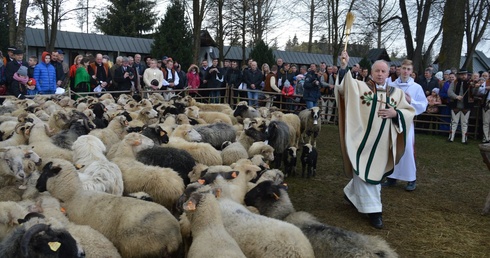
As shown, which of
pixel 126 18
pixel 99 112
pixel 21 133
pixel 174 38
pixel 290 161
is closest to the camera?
pixel 21 133

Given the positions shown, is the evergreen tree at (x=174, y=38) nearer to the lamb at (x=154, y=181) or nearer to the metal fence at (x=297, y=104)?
the metal fence at (x=297, y=104)

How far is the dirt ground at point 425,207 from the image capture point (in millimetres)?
5285

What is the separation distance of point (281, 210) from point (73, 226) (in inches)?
86.6

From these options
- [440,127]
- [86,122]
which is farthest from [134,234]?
[440,127]

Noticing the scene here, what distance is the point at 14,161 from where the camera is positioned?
5.05m

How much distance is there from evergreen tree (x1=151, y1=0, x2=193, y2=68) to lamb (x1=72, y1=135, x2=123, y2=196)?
2385 centimetres

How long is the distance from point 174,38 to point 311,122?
1984cm

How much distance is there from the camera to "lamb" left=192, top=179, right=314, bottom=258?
370cm

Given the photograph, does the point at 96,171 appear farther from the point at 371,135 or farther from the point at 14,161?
the point at 371,135

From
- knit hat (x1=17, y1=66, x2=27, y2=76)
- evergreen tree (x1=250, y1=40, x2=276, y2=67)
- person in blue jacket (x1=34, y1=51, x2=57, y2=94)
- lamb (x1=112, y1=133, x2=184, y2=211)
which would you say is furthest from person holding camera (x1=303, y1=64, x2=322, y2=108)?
evergreen tree (x1=250, y1=40, x2=276, y2=67)

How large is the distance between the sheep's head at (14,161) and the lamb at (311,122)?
7689mm

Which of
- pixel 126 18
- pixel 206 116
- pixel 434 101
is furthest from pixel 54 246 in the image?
pixel 126 18

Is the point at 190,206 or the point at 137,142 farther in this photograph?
the point at 137,142

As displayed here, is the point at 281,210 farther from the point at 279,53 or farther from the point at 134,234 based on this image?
the point at 279,53
